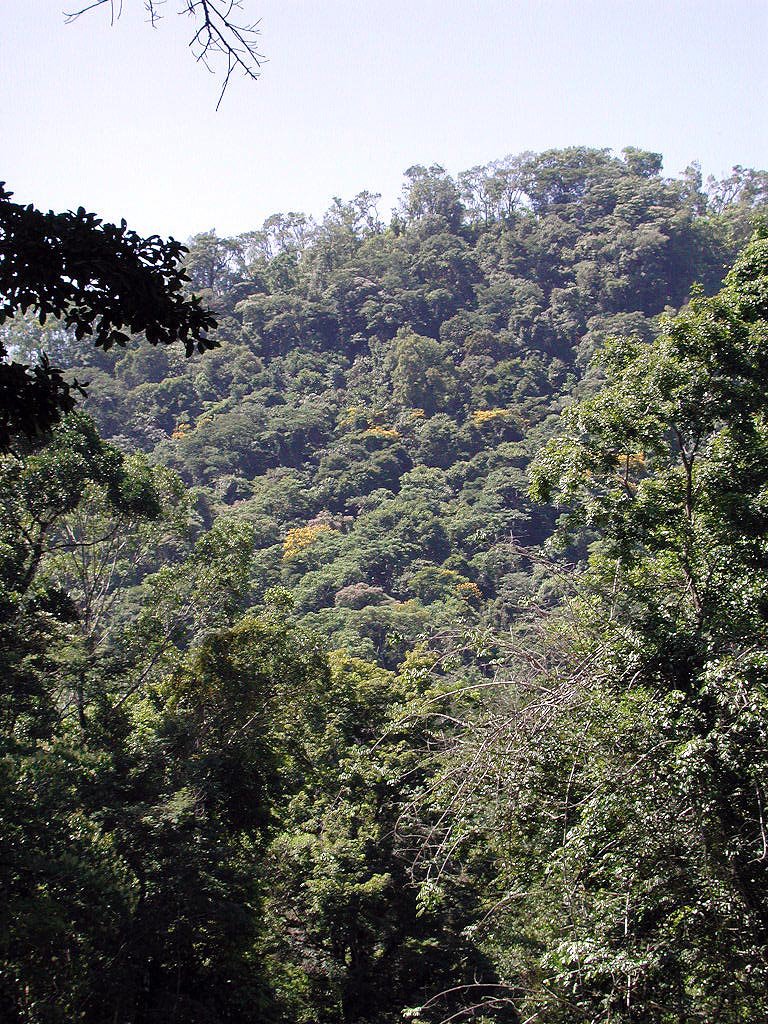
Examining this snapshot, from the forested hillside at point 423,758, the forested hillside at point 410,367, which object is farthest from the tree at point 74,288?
the forested hillside at point 410,367

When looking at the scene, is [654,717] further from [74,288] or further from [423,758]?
[423,758]

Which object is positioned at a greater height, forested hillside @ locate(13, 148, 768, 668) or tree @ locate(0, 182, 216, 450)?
forested hillside @ locate(13, 148, 768, 668)

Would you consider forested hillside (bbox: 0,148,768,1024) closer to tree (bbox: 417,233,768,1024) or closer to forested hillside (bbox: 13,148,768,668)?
tree (bbox: 417,233,768,1024)

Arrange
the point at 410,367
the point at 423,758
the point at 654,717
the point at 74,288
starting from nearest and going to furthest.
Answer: the point at 74,288, the point at 654,717, the point at 423,758, the point at 410,367

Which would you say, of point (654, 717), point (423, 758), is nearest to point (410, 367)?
point (423, 758)

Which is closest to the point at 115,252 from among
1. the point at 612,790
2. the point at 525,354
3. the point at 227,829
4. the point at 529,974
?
the point at 612,790

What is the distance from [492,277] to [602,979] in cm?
6857

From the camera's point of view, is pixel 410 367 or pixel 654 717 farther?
pixel 410 367

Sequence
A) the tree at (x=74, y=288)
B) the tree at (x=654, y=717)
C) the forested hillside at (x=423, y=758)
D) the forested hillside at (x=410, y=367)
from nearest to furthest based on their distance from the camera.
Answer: the tree at (x=74, y=288)
the tree at (x=654, y=717)
the forested hillside at (x=423, y=758)
the forested hillside at (x=410, y=367)

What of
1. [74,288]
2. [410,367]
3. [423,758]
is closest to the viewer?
[74,288]

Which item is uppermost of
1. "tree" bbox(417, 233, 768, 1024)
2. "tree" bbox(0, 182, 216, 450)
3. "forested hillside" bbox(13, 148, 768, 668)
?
"forested hillside" bbox(13, 148, 768, 668)

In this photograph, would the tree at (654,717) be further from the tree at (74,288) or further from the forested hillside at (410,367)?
the forested hillside at (410,367)

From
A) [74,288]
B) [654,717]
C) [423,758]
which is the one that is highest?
[74,288]

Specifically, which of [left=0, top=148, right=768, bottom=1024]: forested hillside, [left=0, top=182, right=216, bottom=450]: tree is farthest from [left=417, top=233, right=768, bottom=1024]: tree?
[left=0, top=182, right=216, bottom=450]: tree
